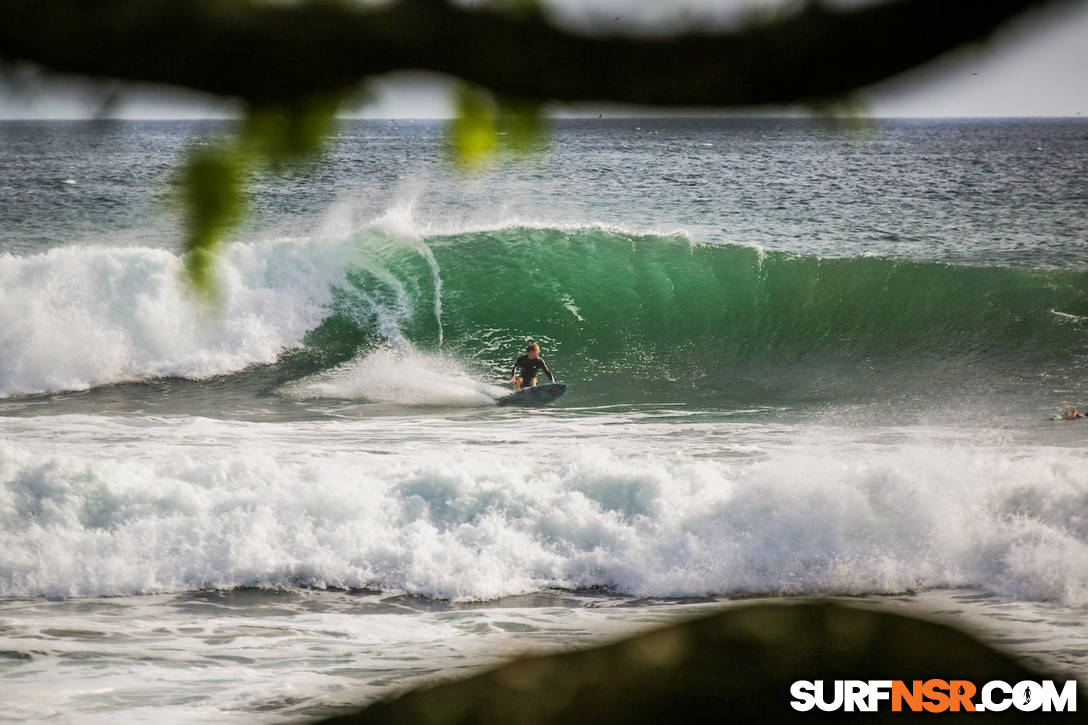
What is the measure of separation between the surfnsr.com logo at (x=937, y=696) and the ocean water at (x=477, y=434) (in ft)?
0.13

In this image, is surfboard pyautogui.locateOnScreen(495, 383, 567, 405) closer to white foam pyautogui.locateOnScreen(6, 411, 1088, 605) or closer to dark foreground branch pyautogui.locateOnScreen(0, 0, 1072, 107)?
white foam pyautogui.locateOnScreen(6, 411, 1088, 605)

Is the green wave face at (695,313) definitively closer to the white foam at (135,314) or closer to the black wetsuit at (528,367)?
the white foam at (135,314)

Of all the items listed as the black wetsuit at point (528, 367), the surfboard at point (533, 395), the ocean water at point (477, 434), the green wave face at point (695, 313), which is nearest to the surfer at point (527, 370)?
the black wetsuit at point (528, 367)

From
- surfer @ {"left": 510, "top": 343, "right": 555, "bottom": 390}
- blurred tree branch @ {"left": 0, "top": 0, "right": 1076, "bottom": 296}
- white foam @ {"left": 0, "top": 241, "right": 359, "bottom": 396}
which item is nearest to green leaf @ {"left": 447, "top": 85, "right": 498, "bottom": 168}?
blurred tree branch @ {"left": 0, "top": 0, "right": 1076, "bottom": 296}

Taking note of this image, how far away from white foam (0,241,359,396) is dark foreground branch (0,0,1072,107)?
1691 cm

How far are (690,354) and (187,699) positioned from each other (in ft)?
46.0

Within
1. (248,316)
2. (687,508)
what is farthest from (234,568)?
(248,316)

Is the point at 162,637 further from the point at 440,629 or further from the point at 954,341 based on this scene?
the point at 954,341

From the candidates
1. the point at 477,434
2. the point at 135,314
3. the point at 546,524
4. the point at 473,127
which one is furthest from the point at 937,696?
the point at 135,314

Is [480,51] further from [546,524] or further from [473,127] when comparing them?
[546,524]

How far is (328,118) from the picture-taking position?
0.57 m

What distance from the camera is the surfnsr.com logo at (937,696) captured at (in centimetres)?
58

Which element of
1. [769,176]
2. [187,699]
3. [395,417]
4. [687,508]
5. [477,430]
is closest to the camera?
[187,699]

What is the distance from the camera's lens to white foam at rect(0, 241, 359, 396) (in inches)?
699
